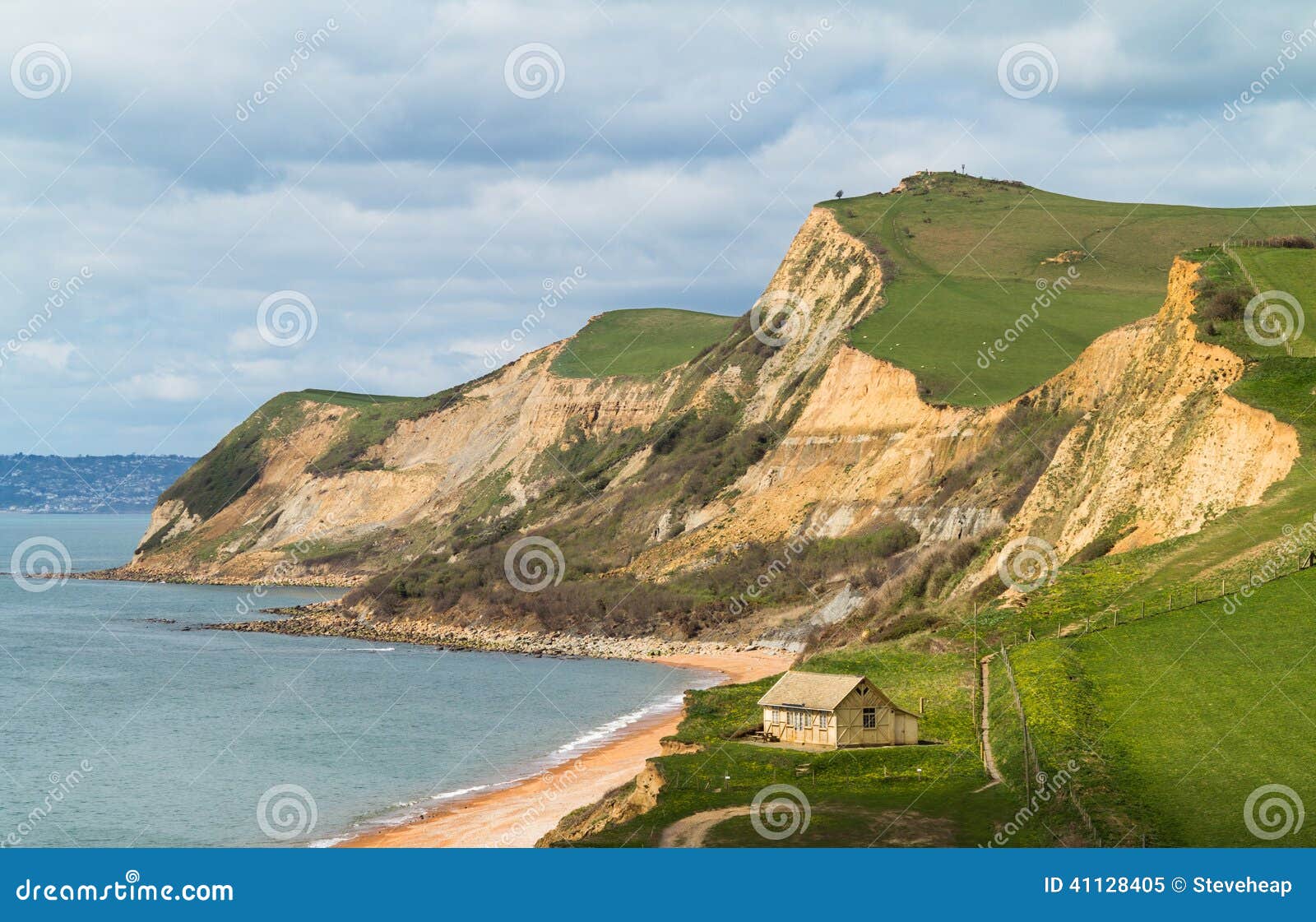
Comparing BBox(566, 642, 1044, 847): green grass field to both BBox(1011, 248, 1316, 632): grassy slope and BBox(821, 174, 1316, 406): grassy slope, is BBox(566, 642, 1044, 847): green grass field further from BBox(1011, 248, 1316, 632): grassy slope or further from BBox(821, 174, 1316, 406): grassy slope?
BBox(821, 174, 1316, 406): grassy slope

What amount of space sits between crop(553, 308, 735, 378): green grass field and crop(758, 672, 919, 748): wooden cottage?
115m

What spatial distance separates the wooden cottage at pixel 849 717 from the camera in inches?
1646

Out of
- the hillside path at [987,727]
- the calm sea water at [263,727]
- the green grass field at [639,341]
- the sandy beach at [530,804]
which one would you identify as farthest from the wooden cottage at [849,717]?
the green grass field at [639,341]

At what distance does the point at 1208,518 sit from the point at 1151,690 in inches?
630

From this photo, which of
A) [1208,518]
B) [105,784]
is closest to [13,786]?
[105,784]

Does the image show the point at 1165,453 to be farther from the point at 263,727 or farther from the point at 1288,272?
the point at 263,727

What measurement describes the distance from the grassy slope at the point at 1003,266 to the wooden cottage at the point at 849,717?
56.0 m

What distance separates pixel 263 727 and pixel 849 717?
35.2 meters

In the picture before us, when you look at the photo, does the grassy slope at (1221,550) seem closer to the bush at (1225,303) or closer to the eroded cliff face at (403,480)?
the bush at (1225,303)


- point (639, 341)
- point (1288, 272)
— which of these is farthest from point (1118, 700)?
point (639, 341)

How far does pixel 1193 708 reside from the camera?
35906 millimetres

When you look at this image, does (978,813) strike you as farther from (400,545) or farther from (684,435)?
(400,545)

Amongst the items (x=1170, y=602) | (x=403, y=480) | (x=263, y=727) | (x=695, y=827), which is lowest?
(x=695, y=827)

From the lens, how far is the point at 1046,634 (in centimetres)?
4819
